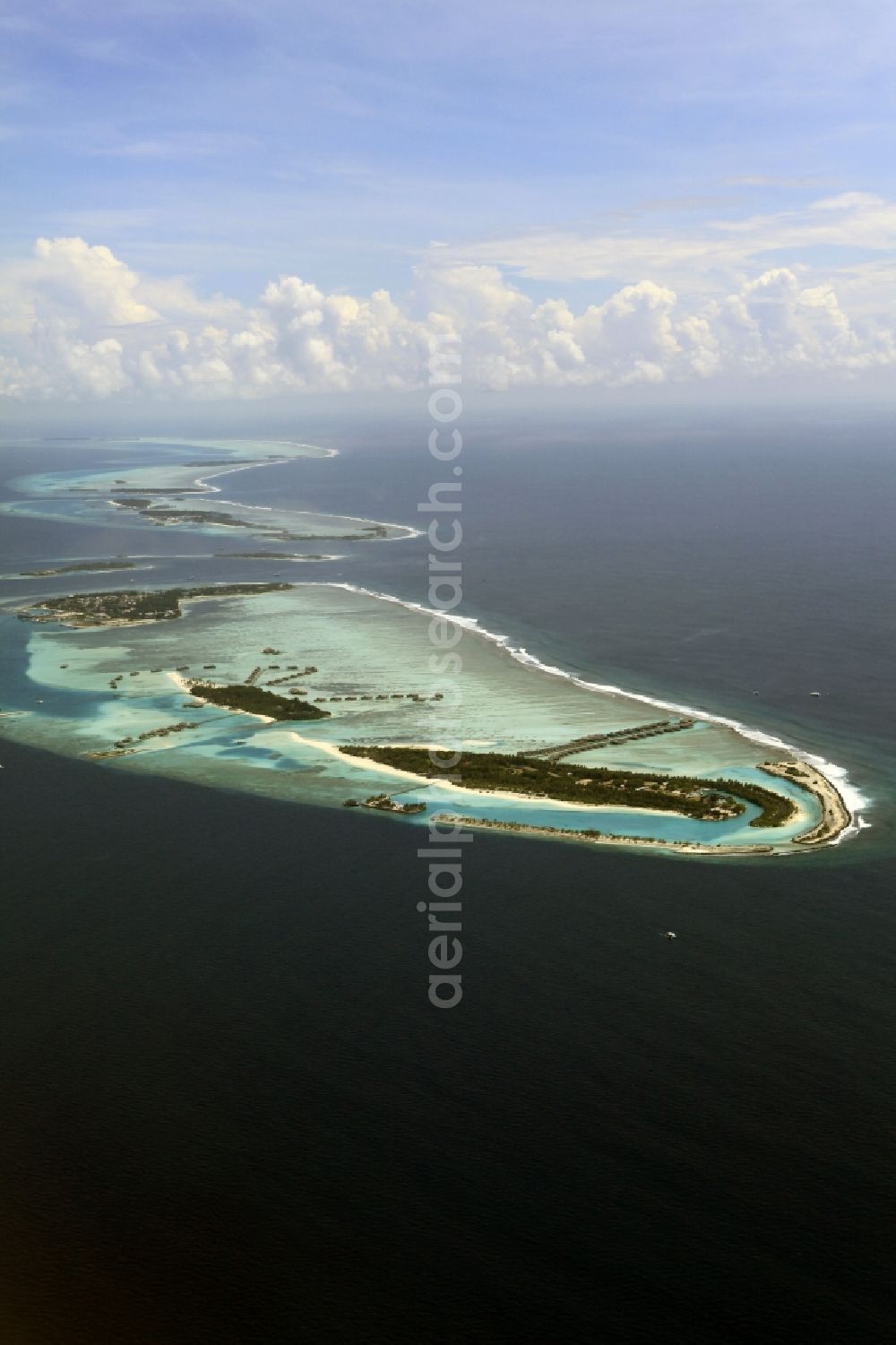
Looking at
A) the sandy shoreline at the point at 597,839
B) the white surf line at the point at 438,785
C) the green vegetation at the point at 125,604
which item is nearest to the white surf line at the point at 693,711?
the sandy shoreline at the point at 597,839

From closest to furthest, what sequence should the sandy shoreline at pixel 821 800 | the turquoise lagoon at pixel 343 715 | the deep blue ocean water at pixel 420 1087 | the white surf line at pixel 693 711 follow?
the deep blue ocean water at pixel 420 1087, the sandy shoreline at pixel 821 800, the white surf line at pixel 693 711, the turquoise lagoon at pixel 343 715

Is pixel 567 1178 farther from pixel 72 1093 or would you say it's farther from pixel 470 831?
pixel 470 831

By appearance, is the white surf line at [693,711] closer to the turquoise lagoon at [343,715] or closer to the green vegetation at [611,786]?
the turquoise lagoon at [343,715]

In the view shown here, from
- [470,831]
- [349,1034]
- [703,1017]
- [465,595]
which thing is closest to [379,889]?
[470,831]

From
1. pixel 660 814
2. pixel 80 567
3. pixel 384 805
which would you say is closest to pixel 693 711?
pixel 660 814

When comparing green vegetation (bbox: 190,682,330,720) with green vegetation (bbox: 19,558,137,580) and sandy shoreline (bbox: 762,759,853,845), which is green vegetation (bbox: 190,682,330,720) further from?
green vegetation (bbox: 19,558,137,580)
